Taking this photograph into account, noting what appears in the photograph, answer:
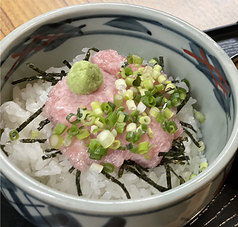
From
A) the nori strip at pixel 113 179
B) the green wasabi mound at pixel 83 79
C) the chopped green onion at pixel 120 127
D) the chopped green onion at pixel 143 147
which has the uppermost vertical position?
the green wasabi mound at pixel 83 79

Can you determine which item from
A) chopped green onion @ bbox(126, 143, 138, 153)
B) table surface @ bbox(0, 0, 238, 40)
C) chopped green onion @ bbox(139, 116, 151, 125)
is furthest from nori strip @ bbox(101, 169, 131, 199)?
table surface @ bbox(0, 0, 238, 40)

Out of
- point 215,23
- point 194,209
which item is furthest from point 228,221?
point 215,23

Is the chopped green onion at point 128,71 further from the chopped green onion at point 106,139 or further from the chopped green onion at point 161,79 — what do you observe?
the chopped green onion at point 106,139

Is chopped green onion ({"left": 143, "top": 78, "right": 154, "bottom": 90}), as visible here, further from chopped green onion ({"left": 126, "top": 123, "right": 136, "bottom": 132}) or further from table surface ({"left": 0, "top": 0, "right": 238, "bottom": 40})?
table surface ({"left": 0, "top": 0, "right": 238, "bottom": 40})

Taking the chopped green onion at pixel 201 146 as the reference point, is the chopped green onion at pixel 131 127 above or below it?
above

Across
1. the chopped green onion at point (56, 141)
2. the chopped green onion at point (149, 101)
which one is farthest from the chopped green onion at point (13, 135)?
the chopped green onion at point (149, 101)

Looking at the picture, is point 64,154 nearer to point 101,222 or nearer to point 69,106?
point 69,106
